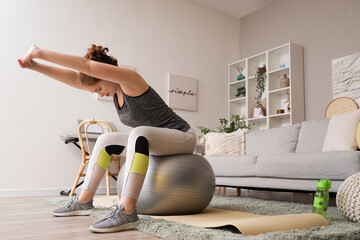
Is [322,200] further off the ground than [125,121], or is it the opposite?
[125,121]

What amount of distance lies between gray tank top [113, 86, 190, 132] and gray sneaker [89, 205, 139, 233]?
530mm

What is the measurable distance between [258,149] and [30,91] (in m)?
2.78

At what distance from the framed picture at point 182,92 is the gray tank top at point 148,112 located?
3.16 meters

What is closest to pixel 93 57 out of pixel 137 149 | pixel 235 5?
pixel 137 149

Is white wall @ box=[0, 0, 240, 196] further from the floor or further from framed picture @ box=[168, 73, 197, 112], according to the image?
the floor

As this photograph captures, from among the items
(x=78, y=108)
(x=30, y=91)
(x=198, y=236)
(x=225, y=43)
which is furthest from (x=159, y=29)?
(x=198, y=236)

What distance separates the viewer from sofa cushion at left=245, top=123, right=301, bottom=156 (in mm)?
3400

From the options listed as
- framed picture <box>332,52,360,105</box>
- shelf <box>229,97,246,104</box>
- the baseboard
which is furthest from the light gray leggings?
shelf <box>229,97,246,104</box>

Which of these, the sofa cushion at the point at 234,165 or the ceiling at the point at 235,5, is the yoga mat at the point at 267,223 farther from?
the ceiling at the point at 235,5

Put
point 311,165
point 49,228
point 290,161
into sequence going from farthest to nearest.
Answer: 1. point 290,161
2. point 311,165
3. point 49,228

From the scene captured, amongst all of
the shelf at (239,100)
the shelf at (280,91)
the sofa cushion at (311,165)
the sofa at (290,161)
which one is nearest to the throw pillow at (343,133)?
the sofa at (290,161)

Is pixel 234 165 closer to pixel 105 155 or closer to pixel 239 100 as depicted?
pixel 105 155

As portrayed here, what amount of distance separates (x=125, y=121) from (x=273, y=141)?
2.12 metres

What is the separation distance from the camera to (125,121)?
1909 millimetres
